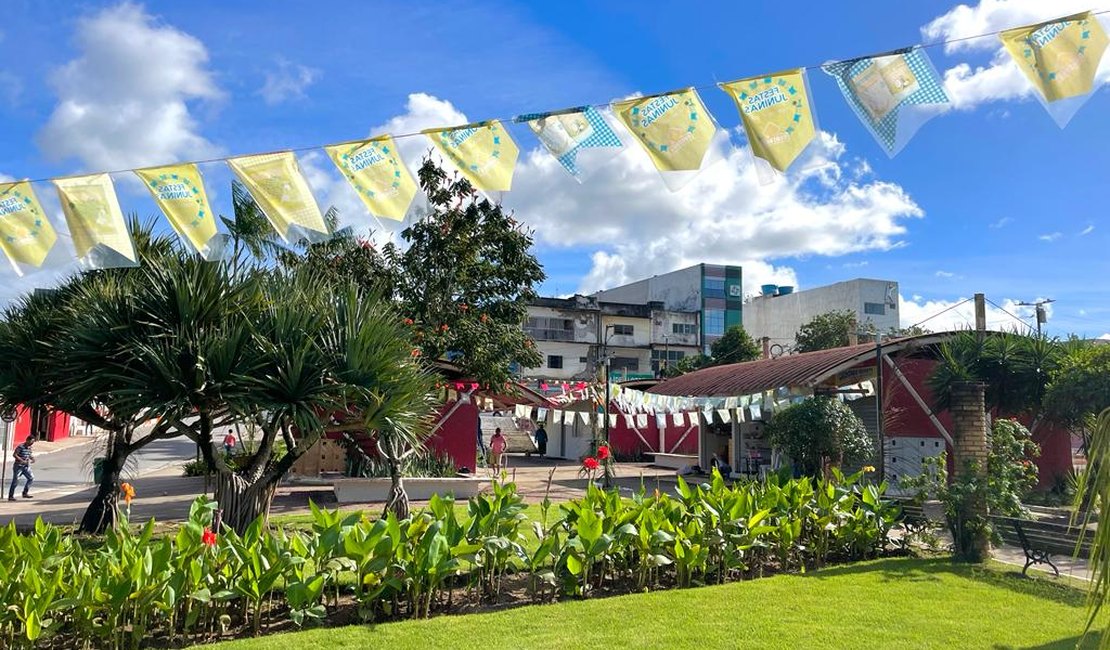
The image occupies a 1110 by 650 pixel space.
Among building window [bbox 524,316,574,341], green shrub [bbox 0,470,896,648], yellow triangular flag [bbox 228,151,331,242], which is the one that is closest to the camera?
green shrub [bbox 0,470,896,648]

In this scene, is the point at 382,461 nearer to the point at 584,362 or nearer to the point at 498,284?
the point at 498,284

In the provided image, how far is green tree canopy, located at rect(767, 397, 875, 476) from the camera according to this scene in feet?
44.6

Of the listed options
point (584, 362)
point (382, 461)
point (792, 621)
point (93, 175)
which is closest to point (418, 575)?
point (792, 621)

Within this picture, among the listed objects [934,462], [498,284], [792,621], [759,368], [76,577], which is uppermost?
[498,284]

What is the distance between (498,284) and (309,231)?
8218 mm

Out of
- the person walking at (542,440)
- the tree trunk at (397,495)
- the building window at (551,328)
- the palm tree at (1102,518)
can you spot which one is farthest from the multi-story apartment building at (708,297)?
the palm tree at (1102,518)

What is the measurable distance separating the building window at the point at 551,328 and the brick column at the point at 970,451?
128ft

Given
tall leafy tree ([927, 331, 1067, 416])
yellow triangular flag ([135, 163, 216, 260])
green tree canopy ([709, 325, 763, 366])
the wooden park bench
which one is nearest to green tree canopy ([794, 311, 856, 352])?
green tree canopy ([709, 325, 763, 366])

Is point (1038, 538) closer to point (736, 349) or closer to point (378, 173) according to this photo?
point (378, 173)

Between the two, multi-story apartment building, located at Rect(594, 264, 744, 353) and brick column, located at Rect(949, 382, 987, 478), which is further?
multi-story apartment building, located at Rect(594, 264, 744, 353)

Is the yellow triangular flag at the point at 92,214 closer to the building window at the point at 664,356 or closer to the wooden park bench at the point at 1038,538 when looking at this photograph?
the wooden park bench at the point at 1038,538

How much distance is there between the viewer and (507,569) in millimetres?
7449

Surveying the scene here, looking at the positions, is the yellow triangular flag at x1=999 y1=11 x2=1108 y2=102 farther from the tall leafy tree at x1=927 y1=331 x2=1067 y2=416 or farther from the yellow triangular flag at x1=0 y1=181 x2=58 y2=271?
the tall leafy tree at x1=927 y1=331 x2=1067 y2=416

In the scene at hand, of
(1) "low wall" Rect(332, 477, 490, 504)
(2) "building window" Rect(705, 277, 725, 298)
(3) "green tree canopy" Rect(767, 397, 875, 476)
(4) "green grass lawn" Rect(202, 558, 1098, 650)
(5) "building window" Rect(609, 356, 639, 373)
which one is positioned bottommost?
(4) "green grass lawn" Rect(202, 558, 1098, 650)
